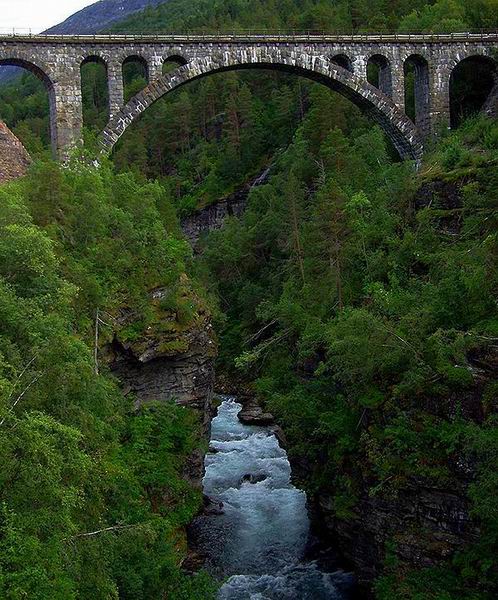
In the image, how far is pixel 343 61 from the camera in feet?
129

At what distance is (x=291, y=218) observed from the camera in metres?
38.0

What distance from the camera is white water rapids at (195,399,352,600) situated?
21000 millimetres

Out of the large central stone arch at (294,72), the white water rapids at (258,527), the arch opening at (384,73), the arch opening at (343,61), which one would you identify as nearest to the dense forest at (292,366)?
the large central stone arch at (294,72)

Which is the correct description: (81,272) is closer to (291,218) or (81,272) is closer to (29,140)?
(291,218)

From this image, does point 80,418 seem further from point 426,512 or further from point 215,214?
point 215,214

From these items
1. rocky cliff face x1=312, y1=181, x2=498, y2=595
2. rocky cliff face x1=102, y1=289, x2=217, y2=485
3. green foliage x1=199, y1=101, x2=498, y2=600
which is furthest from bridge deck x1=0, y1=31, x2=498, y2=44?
rocky cliff face x1=312, y1=181, x2=498, y2=595

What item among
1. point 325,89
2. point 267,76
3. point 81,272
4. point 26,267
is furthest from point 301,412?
point 267,76

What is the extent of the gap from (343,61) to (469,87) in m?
8.44

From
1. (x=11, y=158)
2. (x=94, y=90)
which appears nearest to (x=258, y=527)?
(x=11, y=158)

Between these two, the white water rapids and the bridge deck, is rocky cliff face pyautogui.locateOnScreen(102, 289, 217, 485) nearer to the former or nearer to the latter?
the white water rapids

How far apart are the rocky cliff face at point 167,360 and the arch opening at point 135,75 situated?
52.0 feet

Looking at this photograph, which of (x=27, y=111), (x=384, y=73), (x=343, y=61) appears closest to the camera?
(x=343, y=61)

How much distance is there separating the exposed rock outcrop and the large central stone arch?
6053 mm

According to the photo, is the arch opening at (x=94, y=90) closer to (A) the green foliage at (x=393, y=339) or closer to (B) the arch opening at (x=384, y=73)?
(B) the arch opening at (x=384, y=73)
